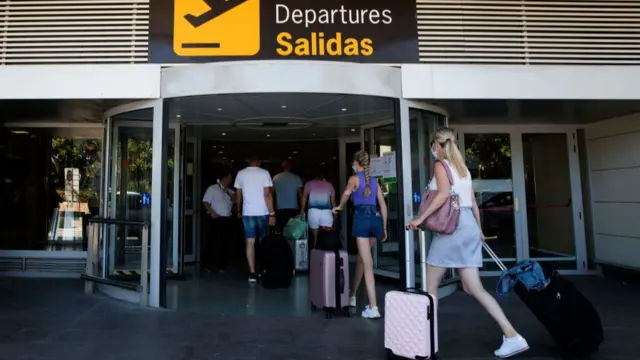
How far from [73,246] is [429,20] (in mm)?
6422

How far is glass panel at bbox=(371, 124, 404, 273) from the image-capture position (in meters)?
6.36

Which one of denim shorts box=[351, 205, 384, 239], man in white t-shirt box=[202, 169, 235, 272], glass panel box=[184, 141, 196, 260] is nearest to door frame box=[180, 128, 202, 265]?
glass panel box=[184, 141, 196, 260]

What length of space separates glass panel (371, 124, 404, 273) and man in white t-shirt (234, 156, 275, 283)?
5.49ft

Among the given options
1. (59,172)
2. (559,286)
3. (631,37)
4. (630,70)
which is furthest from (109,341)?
(631,37)

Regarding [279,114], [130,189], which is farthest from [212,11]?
[130,189]

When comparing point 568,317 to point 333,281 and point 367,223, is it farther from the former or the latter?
point 333,281

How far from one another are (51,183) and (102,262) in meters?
2.68

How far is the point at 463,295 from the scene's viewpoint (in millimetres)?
5816

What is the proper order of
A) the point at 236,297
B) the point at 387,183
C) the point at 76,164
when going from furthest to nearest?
the point at 76,164 → the point at 387,183 → the point at 236,297

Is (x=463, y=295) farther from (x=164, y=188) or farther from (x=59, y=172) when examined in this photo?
(x=59, y=172)

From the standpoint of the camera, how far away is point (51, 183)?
25.0 ft

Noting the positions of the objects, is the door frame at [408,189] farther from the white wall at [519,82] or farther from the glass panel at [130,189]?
the glass panel at [130,189]

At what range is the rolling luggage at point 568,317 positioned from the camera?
11.3 ft

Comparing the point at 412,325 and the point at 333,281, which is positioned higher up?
the point at 333,281
